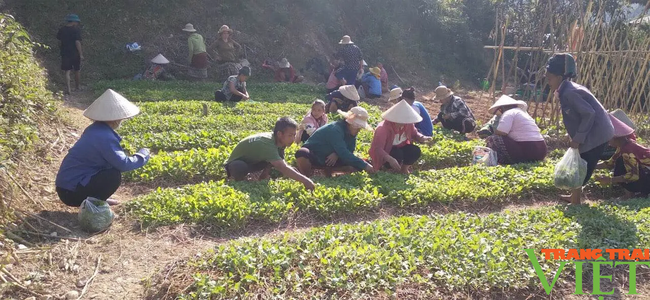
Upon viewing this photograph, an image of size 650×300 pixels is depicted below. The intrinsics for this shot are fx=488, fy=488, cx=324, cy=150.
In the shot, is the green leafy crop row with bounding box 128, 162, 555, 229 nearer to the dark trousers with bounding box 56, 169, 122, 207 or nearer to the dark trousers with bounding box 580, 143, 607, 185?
the dark trousers with bounding box 56, 169, 122, 207

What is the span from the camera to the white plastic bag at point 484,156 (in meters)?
7.62

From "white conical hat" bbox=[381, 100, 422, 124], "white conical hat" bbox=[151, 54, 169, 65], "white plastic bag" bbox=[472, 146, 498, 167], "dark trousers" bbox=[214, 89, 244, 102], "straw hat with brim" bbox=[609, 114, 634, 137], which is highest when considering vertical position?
"straw hat with brim" bbox=[609, 114, 634, 137]

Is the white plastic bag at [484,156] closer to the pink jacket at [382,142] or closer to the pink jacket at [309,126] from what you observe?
the pink jacket at [382,142]

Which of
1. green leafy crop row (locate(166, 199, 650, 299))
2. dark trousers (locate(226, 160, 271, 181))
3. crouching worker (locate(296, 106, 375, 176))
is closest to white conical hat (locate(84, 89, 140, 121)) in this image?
dark trousers (locate(226, 160, 271, 181))

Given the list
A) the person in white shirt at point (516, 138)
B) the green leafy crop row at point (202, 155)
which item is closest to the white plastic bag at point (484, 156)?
the person in white shirt at point (516, 138)

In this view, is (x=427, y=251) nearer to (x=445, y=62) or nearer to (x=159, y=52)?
Answer: (x=159, y=52)

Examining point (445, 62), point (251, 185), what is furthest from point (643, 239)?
point (445, 62)

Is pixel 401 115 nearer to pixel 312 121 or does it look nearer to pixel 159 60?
pixel 312 121

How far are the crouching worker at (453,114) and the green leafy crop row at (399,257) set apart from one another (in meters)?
4.57

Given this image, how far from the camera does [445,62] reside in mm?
23234

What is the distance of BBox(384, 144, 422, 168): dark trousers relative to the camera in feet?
23.8

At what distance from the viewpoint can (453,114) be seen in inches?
387

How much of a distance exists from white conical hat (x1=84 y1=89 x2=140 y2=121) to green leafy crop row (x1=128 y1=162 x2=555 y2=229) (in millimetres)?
971

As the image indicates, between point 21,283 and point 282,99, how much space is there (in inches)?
394
